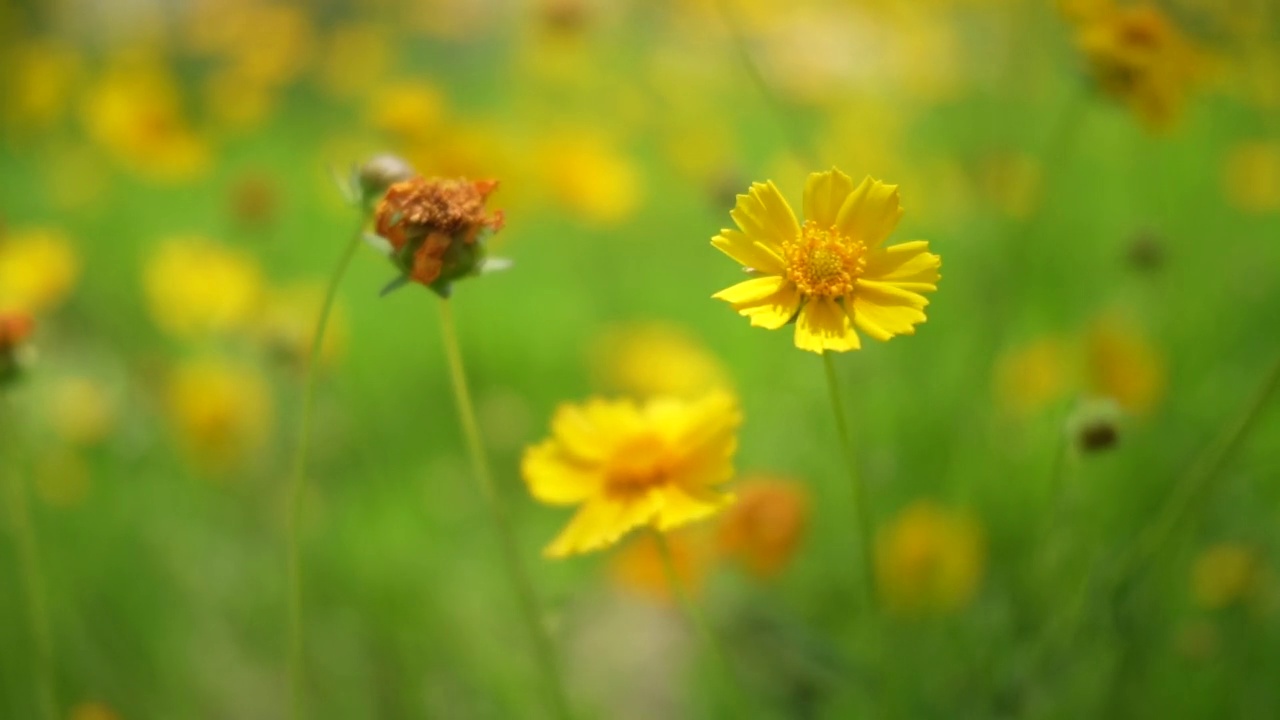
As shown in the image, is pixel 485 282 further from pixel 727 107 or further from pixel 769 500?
pixel 769 500

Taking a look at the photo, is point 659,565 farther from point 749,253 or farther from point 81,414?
point 81,414

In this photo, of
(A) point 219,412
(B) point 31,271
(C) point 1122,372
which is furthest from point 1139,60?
(B) point 31,271

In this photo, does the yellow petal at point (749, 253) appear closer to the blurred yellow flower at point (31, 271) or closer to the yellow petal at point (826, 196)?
the yellow petal at point (826, 196)

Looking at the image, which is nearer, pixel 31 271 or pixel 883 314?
pixel 883 314

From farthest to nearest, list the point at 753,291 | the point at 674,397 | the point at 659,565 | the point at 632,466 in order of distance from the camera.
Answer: the point at 674,397 < the point at 659,565 < the point at 632,466 < the point at 753,291

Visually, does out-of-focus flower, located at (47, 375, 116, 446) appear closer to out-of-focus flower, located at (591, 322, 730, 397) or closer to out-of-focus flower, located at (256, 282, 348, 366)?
out-of-focus flower, located at (256, 282, 348, 366)

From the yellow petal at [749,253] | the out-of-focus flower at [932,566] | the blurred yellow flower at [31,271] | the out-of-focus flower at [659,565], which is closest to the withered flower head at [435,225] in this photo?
the yellow petal at [749,253]

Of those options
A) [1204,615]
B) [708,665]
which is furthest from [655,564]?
[1204,615]

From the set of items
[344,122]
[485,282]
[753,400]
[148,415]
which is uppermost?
[344,122]
